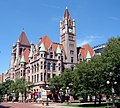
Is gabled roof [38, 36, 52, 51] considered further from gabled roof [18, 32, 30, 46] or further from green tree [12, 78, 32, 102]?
gabled roof [18, 32, 30, 46]

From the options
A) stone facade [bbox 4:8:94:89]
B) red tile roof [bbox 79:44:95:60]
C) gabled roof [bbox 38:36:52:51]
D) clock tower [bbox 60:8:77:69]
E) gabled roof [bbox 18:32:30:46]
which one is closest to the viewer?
stone facade [bbox 4:8:94:89]

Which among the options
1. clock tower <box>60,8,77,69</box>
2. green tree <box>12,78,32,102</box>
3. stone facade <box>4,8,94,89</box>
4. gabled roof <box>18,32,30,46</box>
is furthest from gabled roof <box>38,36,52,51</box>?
gabled roof <box>18,32,30,46</box>

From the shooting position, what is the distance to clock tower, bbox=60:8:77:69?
93312 mm

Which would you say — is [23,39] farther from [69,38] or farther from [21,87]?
[21,87]

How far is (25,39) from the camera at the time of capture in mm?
122938

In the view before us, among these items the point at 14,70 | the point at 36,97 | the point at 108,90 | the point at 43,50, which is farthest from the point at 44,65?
the point at 108,90

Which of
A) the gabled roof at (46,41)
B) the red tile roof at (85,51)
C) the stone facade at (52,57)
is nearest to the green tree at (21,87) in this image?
the stone facade at (52,57)

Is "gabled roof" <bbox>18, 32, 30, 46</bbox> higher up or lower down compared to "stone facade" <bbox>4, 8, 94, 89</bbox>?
higher up

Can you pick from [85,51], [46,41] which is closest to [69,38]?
[46,41]

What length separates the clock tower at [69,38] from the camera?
93.3m

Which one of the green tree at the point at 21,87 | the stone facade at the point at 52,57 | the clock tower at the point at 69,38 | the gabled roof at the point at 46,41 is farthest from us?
the clock tower at the point at 69,38

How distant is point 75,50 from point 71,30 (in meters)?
9.04

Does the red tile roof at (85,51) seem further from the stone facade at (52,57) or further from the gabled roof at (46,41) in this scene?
the gabled roof at (46,41)

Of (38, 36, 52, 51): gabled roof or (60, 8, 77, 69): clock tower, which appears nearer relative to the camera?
(38, 36, 52, 51): gabled roof
